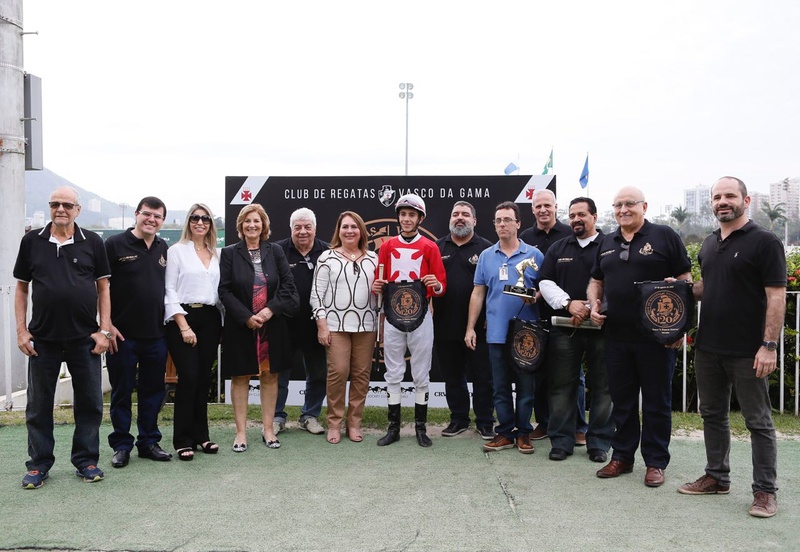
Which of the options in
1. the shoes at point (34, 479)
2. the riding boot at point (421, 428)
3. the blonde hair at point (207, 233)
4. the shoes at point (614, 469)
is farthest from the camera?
the riding boot at point (421, 428)

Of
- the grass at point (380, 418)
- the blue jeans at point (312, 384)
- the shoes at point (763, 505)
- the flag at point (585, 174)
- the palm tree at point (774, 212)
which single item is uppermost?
the palm tree at point (774, 212)

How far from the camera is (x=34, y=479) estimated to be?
4.38 m

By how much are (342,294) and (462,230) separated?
3.86 ft

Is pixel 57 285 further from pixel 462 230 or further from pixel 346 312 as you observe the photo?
pixel 462 230

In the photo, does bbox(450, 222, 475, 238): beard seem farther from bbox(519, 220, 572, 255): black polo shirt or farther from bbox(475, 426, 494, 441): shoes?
bbox(475, 426, 494, 441): shoes

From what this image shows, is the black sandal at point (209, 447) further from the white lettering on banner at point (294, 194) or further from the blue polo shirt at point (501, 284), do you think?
the white lettering on banner at point (294, 194)

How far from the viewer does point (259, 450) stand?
539 centimetres

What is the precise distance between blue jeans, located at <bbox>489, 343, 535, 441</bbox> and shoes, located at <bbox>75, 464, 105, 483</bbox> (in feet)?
9.66

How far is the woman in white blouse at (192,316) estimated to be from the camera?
507 cm

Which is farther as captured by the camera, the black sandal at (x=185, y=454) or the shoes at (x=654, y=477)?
the black sandal at (x=185, y=454)

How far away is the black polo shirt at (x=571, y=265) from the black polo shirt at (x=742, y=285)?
1.01 m

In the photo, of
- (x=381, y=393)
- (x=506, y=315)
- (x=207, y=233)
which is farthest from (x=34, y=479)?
(x=506, y=315)

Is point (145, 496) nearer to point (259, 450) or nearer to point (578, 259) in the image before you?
point (259, 450)

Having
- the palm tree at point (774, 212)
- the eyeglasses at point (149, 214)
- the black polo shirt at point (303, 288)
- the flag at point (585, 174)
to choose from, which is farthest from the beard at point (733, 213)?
the palm tree at point (774, 212)
